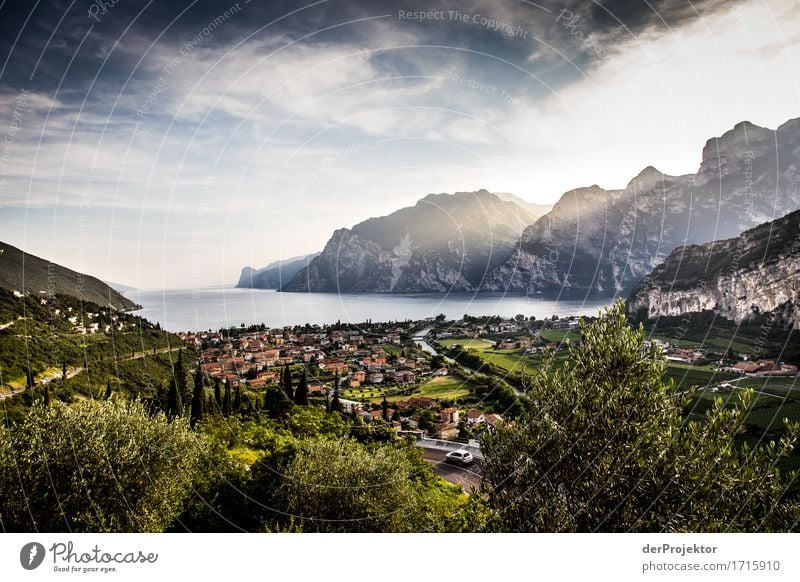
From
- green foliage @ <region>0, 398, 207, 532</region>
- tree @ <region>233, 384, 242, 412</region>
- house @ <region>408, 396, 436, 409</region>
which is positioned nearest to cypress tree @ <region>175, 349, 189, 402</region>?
tree @ <region>233, 384, 242, 412</region>

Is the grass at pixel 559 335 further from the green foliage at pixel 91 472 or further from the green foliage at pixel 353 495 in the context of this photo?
the green foliage at pixel 91 472

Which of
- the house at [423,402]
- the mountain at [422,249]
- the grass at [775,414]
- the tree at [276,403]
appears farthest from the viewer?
the mountain at [422,249]

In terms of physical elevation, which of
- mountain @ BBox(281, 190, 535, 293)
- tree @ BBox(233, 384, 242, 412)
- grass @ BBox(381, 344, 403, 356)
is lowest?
tree @ BBox(233, 384, 242, 412)

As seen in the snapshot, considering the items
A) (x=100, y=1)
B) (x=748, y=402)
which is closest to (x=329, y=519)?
(x=748, y=402)

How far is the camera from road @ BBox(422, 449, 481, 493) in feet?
53.2

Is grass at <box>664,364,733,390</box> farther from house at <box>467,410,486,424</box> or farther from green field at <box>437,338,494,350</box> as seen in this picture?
green field at <box>437,338,494,350</box>

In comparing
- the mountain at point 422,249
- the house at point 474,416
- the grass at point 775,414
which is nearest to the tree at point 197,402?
the house at point 474,416

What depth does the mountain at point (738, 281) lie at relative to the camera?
1873 cm

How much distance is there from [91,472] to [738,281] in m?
27.6

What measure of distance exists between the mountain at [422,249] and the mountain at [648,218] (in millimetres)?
3263

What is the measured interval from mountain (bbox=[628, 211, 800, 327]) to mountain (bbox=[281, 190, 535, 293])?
42.3ft

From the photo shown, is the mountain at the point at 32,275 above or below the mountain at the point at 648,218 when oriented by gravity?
below

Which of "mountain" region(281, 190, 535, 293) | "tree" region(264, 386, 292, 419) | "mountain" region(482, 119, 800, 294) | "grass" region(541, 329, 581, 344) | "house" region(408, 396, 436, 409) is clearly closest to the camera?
"tree" region(264, 386, 292, 419)

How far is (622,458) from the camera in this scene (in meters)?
7.18
